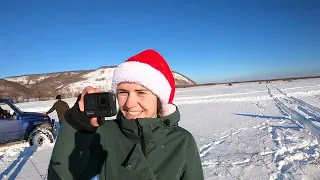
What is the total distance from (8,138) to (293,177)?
7.66 m

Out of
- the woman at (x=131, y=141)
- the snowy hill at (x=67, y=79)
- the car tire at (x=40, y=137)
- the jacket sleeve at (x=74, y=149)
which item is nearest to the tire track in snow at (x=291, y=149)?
the woman at (x=131, y=141)

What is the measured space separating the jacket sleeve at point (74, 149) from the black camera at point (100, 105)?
0.19 ft

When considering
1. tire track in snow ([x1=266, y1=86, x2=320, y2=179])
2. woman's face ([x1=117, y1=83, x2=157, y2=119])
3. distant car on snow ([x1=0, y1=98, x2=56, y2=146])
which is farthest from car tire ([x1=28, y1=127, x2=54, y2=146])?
woman's face ([x1=117, y1=83, x2=157, y2=119])

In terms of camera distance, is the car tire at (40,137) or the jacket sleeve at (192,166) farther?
the car tire at (40,137)

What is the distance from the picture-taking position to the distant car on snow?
8398 mm

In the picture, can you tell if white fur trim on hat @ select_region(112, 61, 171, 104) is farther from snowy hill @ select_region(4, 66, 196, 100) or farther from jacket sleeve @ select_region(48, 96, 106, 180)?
snowy hill @ select_region(4, 66, 196, 100)

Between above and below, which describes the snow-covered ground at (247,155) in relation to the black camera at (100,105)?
below

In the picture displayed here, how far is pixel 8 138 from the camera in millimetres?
8398

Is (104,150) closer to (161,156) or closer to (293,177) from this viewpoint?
(161,156)

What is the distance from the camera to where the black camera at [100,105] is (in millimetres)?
1240

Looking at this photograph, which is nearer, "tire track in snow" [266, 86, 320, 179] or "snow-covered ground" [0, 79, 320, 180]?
"snow-covered ground" [0, 79, 320, 180]

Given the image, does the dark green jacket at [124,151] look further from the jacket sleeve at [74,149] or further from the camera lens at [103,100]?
the camera lens at [103,100]

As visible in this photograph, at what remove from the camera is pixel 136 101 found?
157 cm

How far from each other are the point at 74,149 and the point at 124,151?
0.24 m
